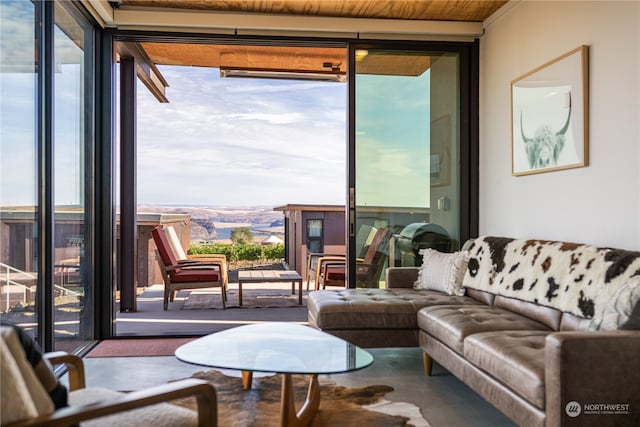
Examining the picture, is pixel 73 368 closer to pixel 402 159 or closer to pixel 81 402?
pixel 81 402

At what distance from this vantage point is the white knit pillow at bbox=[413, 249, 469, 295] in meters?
4.17

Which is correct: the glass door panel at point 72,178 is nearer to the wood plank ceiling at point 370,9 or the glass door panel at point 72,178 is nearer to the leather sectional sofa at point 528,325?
the wood plank ceiling at point 370,9

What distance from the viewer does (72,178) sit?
3.98 metres

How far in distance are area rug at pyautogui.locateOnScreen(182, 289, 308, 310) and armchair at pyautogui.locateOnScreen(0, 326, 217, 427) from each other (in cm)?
426

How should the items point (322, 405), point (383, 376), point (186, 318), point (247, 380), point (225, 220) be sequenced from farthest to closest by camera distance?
point (225, 220) < point (186, 318) < point (383, 376) < point (247, 380) < point (322, 405)

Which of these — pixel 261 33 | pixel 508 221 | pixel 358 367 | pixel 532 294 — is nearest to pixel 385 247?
pixel 508 221

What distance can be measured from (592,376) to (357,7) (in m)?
3.36

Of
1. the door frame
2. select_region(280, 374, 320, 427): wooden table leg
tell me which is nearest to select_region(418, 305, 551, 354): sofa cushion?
select_region(280, 374, 320, 427): wooden table leg

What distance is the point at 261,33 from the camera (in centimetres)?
473

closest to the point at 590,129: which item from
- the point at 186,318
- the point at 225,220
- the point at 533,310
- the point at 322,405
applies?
the point at 533,310

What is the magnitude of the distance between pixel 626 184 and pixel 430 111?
2179 mm

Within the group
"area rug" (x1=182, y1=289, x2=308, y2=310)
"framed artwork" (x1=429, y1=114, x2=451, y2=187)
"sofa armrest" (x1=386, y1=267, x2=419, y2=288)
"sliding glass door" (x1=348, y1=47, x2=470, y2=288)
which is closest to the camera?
"sofa armrest" (x1=386, y1=267, x2=419, y2=288)

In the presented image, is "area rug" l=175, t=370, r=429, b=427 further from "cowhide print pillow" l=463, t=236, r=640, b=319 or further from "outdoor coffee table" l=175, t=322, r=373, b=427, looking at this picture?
"cowhide print pillow" l=463, t=236, r=640, b=319

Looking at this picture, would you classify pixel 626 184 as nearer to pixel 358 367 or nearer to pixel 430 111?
pixel 358 367
